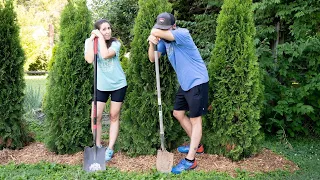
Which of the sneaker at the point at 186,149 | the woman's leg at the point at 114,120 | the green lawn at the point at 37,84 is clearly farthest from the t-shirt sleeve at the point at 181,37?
the green lawn at the point at 37,84

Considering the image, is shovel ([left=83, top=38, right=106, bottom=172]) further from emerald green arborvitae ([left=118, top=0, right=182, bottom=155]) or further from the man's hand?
the man's hand

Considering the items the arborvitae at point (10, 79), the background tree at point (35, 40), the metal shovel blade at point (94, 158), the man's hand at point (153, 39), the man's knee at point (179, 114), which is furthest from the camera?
the background tree at point (35, 40)

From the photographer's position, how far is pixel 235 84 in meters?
4.58

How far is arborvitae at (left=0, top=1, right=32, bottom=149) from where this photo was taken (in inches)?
194

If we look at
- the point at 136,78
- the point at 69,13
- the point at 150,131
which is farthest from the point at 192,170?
the point at 69,13

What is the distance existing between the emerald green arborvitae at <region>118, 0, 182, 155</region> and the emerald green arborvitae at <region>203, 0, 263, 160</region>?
63 centimetres

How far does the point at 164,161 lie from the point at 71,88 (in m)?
1.62

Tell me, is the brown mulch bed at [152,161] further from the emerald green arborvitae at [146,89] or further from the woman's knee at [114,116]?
the woman's knee at [114,116]

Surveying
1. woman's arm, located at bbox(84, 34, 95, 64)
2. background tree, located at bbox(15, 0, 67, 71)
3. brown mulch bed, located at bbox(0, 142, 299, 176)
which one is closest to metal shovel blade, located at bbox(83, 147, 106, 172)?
brown mulch bed, located at bbox(0, 142, 299, 176)

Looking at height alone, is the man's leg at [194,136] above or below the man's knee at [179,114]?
below

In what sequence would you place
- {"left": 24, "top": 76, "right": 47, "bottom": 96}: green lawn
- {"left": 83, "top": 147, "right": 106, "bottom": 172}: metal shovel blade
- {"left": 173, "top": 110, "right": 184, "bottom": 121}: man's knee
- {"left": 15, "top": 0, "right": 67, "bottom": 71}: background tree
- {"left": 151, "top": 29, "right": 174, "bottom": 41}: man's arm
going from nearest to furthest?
{"left": 151, "top": 29, "right": 174, "bottom": 41}: man's arm < {"left": 83, "top": 147, "right": 106, "bottom": 172}: metal shovel blade < {"left": 173, "top": 110, "right": 184, "bottom": 121}: man's knee < {"left": 24, "top": 76, "right": 47, "bottom": 96}: green lawn < {"left": 15, "top": 0, "right": 67, "bottom": 71}: background tree

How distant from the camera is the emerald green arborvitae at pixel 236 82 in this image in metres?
4.54

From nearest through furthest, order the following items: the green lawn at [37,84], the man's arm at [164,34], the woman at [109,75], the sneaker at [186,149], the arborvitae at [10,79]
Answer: the man's arm at [164,34]
the woman at [109,75]
the sneaker at [186,149]
the arborvitae at [10,79]
the green lawn at [37,84]

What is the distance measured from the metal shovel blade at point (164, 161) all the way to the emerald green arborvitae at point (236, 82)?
2.79 ft
